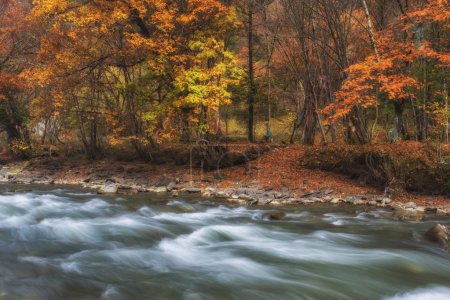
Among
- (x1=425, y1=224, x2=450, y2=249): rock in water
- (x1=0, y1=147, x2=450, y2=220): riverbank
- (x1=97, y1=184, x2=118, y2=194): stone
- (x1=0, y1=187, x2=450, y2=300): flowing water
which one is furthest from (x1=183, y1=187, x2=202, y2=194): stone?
(x1=425, y1=224, x2=450, y2=249): rock in water

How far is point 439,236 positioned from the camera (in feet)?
24.0

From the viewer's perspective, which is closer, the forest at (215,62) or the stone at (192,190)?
the forest at (215,62)

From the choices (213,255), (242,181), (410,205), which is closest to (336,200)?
(410,205)

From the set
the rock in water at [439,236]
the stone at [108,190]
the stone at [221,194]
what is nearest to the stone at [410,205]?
the rock in water at [439,236]

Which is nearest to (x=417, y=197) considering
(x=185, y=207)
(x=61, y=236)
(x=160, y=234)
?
(x=185, y=207)

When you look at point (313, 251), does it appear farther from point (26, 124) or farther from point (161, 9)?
point (26, 124)

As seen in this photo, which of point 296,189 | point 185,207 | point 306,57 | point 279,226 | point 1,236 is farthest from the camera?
point 306,57

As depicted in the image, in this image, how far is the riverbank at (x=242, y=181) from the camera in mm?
11438

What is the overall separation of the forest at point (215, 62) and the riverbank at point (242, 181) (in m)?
1.50

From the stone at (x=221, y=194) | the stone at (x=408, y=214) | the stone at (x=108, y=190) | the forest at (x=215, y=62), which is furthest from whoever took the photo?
the stone at (x=108, y=190)

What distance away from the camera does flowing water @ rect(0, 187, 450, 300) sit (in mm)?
5289

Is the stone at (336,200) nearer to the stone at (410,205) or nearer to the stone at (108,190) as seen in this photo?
the stone at (410,205)

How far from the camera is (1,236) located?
307 inches

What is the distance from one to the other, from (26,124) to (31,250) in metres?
19.2
